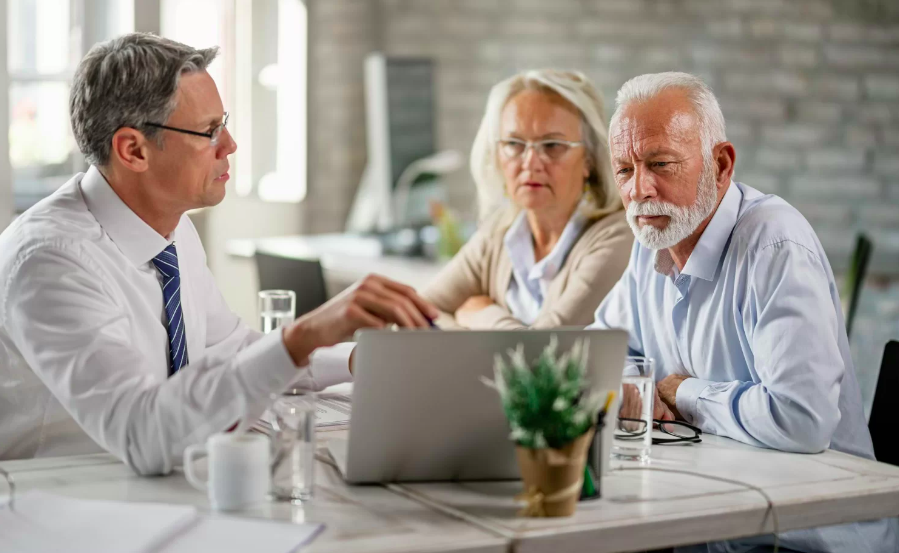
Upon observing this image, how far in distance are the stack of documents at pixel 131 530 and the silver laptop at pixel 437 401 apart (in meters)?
0.18

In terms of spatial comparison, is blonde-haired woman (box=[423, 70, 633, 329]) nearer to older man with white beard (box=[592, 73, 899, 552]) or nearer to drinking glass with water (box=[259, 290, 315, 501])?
older man with white beard (box=[592, 73, 899, 552])

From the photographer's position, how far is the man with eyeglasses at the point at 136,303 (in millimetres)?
1353

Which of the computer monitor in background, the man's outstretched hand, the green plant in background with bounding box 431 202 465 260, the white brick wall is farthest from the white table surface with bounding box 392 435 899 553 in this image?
the computer monitor in background

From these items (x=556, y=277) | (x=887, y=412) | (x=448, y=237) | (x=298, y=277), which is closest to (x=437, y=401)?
(x=887, y=412)

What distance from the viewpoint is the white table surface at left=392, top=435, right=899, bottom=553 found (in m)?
1.18

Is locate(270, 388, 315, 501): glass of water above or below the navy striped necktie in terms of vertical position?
below

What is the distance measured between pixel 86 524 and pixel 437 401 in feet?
1.46

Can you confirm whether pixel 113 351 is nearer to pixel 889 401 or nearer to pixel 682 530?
pixel 682 530

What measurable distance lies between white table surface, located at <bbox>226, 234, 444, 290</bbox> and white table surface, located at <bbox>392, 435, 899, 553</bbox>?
2090 mm

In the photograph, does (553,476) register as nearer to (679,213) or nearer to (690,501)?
(690,501)

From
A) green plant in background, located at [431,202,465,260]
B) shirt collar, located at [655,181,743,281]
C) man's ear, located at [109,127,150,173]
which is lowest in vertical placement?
green plant in background, located at [431,202,465,260]

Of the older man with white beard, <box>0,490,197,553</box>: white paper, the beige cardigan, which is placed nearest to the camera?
<box>0,490,197,553</box>: white paper

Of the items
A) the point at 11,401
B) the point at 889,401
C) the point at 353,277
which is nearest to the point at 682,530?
the point at 889,401

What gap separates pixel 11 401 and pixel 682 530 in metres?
1.10
